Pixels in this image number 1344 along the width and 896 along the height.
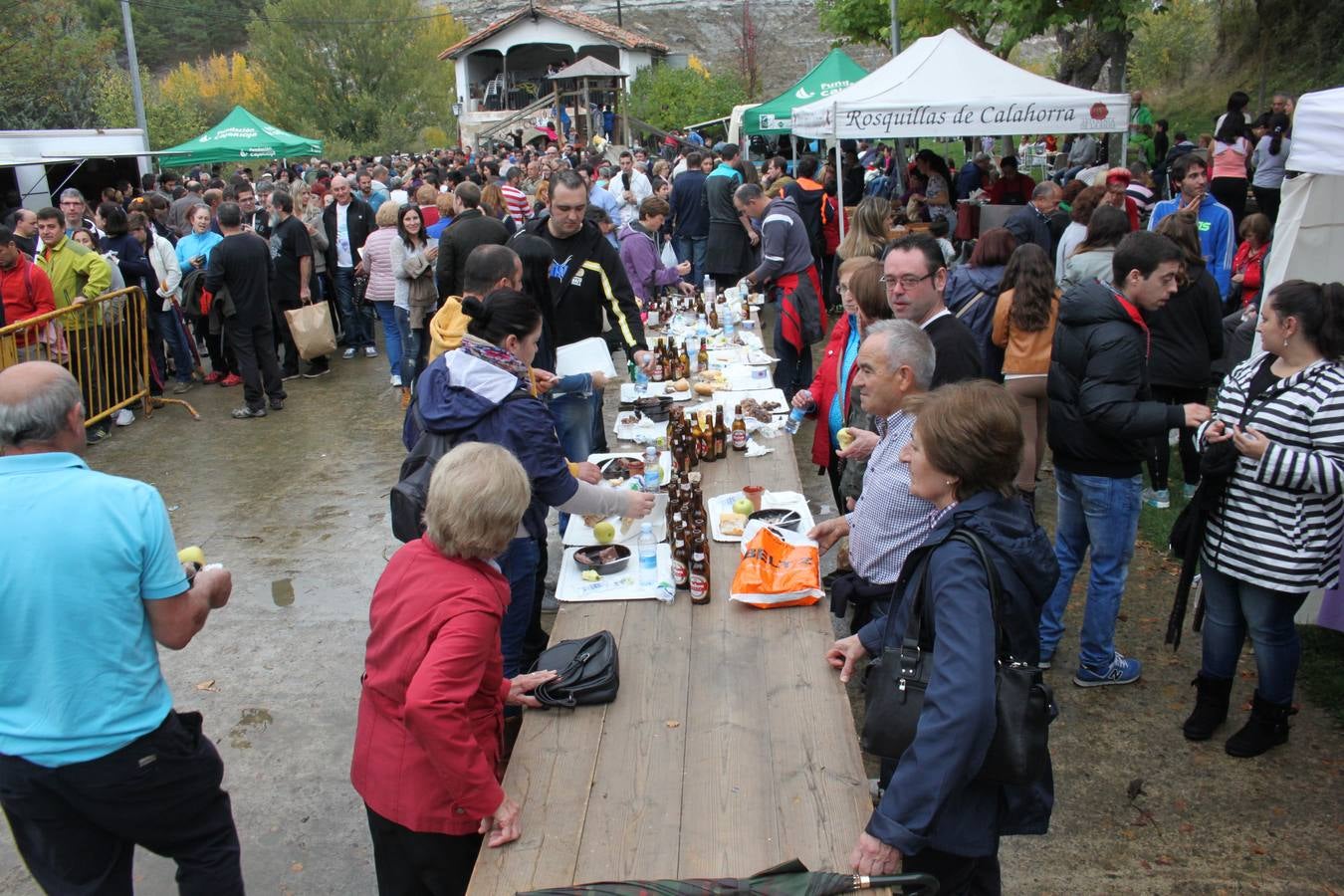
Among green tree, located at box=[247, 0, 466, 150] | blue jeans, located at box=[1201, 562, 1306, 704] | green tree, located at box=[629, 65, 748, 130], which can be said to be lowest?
blue jeans, located at box=[1201, 562, 1306, 704]

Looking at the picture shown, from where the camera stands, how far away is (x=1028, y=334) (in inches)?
207

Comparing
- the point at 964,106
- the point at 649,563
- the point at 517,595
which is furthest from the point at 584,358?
the point at 964,106

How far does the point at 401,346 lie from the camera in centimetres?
977

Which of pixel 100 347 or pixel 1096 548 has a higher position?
pixel 100 347

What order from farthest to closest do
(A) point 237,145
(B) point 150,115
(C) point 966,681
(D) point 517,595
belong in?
1. (B) point 150,115
2. (A) point 237,145
3. (D) point 517,595
4. (C) point 966,681

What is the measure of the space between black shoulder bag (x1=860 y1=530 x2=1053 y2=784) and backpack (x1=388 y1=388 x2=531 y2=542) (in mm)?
1601

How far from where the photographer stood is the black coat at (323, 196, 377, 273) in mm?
10797

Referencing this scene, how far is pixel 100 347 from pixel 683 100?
30096 mm

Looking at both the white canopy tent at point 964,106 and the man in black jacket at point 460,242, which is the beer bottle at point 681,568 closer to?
the man in black jacket at point 460,242

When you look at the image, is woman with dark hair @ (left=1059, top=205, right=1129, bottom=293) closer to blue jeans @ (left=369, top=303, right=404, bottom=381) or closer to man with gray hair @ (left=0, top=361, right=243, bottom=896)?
man with gray hair @ (left=0, top=361, right=243, bottom=896)

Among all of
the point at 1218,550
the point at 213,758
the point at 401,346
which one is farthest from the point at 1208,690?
the point at 401,346

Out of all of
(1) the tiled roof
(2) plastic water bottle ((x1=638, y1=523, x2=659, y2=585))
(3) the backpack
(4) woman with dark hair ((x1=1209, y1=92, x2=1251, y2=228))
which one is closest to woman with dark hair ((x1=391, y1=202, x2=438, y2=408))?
(3) the backpack

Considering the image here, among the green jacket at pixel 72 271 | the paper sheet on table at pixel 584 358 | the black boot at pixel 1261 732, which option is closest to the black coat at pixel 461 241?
the paper sheet on table at pixel 584 358

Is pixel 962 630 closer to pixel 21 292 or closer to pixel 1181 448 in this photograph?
pixel 1181 448
